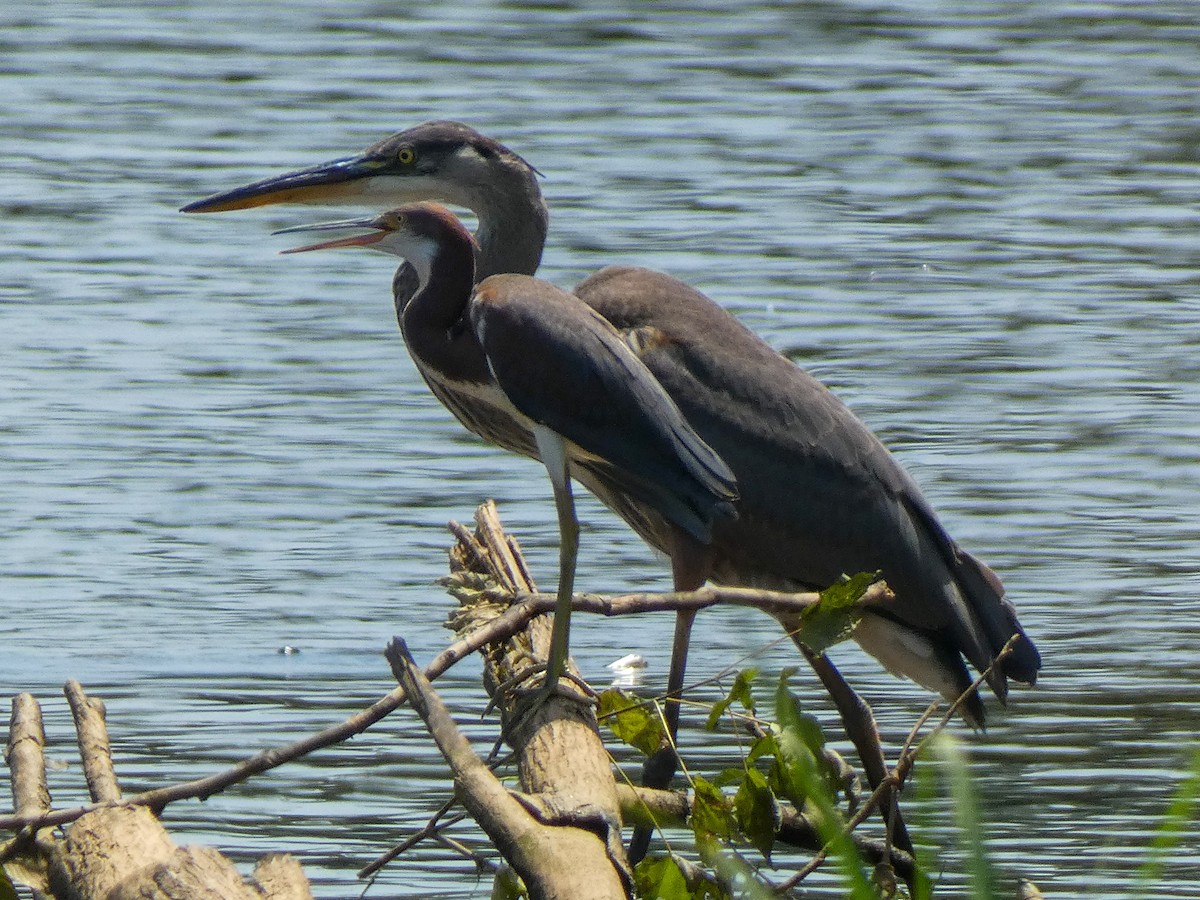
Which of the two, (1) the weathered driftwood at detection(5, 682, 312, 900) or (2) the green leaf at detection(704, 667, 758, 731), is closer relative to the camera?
(1) the weathered driftwood at detection(5, 682, 312, 900)

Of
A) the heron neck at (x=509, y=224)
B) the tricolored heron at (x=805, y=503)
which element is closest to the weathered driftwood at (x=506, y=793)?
the tricolored heron at (x=805, y=503)

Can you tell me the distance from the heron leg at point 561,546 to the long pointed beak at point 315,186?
4.01ft

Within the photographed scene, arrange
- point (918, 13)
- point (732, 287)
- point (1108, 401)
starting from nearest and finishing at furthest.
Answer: point (1108, 401)
point (732, 287)
point (918, 13)

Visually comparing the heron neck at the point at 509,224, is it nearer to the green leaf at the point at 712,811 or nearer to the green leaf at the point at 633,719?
the green leaf at the point at 633,719

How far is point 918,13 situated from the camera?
1905 centimetres

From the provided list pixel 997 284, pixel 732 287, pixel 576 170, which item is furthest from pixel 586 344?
pixel 576 170

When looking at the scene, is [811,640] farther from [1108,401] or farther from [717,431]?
[1108,401]

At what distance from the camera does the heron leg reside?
4.30m

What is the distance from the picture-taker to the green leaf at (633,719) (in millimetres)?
4168

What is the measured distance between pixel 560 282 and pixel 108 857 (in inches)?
281

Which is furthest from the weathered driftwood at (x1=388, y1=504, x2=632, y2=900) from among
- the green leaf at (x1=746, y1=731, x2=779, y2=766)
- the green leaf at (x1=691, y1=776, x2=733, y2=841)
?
the green leaf at (x1=746, y1=731, x2=779, y2=766)

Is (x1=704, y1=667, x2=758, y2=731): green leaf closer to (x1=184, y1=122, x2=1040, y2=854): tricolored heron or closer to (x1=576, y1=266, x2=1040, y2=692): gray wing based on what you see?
(x1=184, y1=122, x2=1040, y2=854): tricolored heron

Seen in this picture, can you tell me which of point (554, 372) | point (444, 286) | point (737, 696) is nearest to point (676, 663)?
point (554, 372)

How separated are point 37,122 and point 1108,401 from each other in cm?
778
